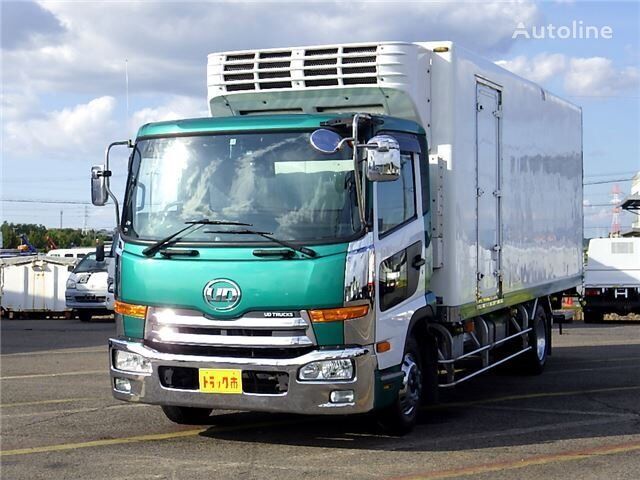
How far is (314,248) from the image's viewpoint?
7.64m

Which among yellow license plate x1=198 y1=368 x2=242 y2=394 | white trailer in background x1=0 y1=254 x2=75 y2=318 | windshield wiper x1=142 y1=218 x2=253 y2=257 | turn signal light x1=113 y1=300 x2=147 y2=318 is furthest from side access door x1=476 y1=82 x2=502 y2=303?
white trailer in background x1=0 y1=254 x2=75 y2=318

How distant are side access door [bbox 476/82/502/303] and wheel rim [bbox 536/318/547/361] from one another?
8.76 feet

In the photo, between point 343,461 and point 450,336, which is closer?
point 343,461

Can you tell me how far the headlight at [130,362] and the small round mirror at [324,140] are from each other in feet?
7.12

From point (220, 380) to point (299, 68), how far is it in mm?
3186

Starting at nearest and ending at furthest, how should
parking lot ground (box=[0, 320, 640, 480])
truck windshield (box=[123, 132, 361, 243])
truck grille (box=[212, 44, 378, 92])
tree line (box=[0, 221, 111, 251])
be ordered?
1. parking lot ground (box=[0, 320, 640, 480])
2. truck windshield (box=[123, 132, 361, 243])
3. truck grille (box=[212, 44, 378, 92])
4. tree line (box=[0, 221, 111, 251])

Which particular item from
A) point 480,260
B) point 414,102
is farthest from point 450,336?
point 414,102

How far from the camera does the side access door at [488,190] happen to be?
10.2 metres

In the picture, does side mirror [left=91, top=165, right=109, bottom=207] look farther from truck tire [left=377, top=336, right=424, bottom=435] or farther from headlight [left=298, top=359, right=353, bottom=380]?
truck tire [left=377, top=336, right=424, bottom=435]

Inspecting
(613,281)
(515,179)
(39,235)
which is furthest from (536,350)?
(39,235)

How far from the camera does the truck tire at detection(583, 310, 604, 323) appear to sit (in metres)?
27.2

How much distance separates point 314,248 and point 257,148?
1056 millimetres

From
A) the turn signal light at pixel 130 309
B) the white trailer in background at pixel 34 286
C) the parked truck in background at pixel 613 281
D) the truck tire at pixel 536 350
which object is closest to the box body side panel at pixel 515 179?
the truck tire at pixel 536 350

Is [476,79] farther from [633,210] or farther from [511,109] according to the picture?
[633,210]
